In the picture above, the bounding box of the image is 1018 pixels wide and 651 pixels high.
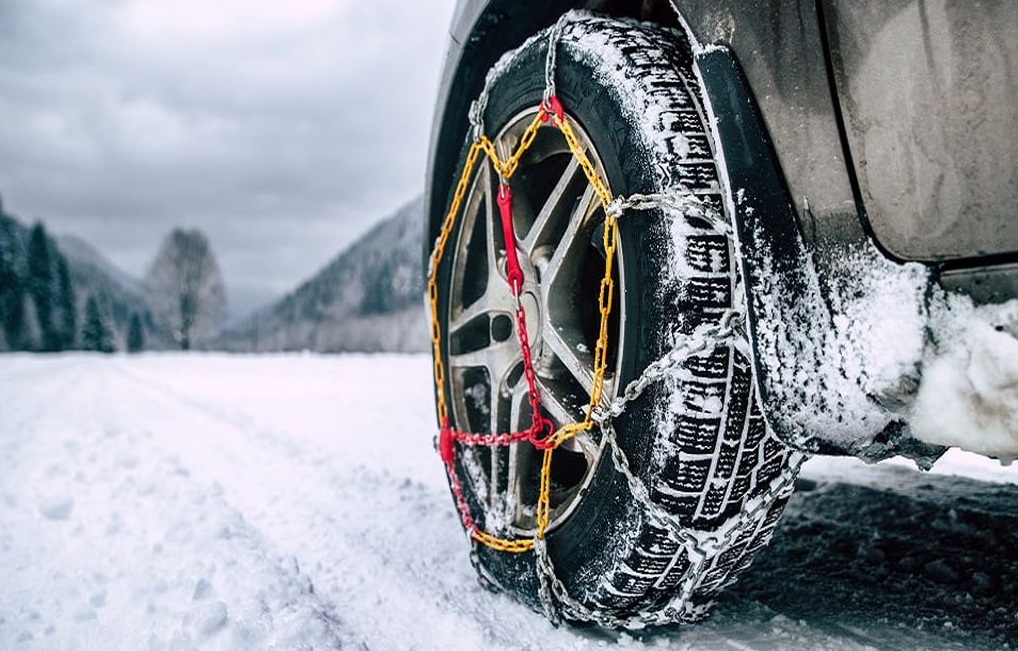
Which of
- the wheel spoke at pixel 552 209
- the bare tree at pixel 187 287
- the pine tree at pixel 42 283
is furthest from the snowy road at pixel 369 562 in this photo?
the pine tree at pixel 42 283

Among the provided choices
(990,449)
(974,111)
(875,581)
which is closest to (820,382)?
(990,449)

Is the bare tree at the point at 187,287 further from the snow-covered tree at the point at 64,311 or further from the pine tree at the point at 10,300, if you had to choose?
the pine tree at the point at 10,300

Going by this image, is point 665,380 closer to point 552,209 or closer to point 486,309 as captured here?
point 552,209

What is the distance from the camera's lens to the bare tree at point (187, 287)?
46.4m

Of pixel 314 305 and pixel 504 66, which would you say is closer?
pixel 504 66

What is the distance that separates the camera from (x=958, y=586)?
5.03 ft

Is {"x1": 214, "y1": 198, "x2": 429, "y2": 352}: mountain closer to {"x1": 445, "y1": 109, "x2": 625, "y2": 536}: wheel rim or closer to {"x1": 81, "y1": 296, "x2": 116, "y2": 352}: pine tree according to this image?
{"x1": 81, "y1": 296, "x2": 116, "y2": 352}: pine tree

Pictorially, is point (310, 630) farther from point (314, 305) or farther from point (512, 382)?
point (314, 305)

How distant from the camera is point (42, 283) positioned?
161 feet

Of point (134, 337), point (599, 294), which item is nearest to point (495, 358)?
point (599, 294)

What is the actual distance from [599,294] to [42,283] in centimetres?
5912

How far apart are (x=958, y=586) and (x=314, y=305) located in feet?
307

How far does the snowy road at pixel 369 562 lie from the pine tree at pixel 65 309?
2133 inches

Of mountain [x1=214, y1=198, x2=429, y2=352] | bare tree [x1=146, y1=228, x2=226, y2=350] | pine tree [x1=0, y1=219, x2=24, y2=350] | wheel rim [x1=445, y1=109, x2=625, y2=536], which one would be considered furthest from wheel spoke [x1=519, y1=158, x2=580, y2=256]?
pine tree [x1=0, y1=219, x2=24, y2=350]
